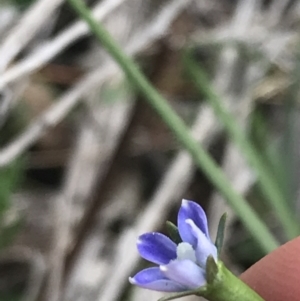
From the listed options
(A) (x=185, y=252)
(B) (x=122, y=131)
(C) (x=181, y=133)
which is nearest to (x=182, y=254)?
(A) (x=185, y=252)

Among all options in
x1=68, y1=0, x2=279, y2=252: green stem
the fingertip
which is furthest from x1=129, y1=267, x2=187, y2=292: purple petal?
x1=68, y1=0, x2=279, y2=252: green stem

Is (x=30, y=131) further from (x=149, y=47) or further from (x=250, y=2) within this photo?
(x=250, y=2)

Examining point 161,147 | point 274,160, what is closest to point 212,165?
point 274,160

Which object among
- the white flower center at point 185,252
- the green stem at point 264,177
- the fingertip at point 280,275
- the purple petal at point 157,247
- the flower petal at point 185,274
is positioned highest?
the green stem at point 264,177

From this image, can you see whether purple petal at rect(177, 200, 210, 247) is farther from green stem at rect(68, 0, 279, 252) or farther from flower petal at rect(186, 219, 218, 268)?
green stem at rect(68, 0, 279, 252)

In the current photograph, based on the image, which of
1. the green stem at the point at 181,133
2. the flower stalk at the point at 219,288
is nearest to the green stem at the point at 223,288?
the flower stalk at the point at 219,288

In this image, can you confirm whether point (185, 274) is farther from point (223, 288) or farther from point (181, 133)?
point (181, 133)

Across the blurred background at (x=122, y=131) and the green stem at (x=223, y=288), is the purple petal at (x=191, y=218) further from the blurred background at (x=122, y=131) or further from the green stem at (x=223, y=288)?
the blurred background at (x=122, y=131)
